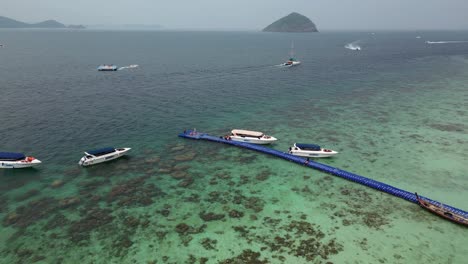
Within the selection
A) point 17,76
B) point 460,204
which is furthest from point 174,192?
point 17,76

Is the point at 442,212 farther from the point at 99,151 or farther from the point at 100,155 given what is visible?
the point at 99,151

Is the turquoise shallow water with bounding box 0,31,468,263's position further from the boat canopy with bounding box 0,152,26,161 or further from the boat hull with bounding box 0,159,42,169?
the boat canopy with bounding box 0,152,26,161

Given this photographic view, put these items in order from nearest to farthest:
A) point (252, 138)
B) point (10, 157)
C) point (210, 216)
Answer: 1. point (210, 216)
2. point (10, 157)
3. point (252, 138)

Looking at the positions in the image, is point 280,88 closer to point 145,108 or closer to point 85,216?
point 145,108

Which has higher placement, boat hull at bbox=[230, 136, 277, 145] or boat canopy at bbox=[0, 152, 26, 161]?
boat canopy at bbox=[0, 152, 26, 161]

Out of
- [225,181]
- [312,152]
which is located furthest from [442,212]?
[225,181]

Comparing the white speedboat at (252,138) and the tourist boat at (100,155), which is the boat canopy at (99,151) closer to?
the tourist boat at (100,155)

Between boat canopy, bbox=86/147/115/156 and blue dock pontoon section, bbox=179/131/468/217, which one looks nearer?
blue dock pontoon section, bbox=179/131/468/217

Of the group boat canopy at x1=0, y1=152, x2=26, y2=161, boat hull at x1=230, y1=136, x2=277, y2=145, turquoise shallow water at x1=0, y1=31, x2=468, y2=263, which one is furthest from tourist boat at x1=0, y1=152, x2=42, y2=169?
boat hull at x1=230, y1=136, x2=277, y2=145
